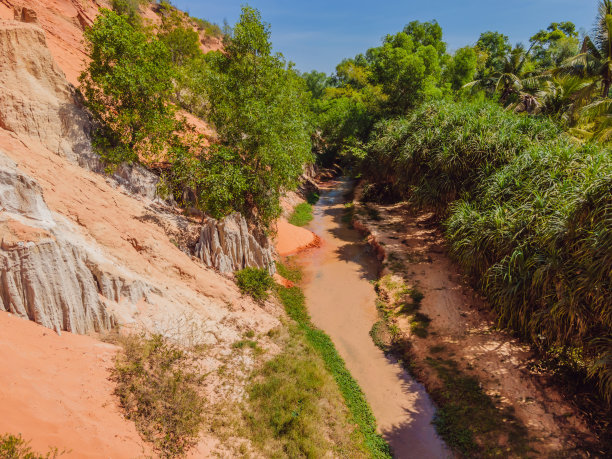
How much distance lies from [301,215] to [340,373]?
16.6 metres

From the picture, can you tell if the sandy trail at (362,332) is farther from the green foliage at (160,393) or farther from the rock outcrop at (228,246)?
the green foliage at (160,393)

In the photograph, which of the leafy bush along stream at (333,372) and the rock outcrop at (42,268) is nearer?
the rock outcrop at (42,268)

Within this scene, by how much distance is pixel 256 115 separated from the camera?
14.2 m

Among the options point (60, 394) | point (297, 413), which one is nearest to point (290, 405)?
point (297, 413)

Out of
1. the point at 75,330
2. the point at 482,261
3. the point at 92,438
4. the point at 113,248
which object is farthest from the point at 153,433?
the point at 482,261

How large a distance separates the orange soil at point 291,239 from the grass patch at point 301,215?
220 centimetres

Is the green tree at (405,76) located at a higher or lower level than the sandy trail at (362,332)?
higher

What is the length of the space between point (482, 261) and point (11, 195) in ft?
45.1

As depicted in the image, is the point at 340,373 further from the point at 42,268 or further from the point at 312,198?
the point at 312,198

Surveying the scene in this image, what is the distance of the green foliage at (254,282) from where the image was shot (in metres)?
12.5

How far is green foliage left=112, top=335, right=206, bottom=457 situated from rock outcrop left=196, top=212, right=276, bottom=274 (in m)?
4.79

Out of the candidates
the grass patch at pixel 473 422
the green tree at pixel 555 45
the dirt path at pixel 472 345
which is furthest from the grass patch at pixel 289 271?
the green tree at pixel 555 45

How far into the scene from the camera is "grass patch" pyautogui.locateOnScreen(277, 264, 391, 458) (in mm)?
8820

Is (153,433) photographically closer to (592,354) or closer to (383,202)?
(592,354)
